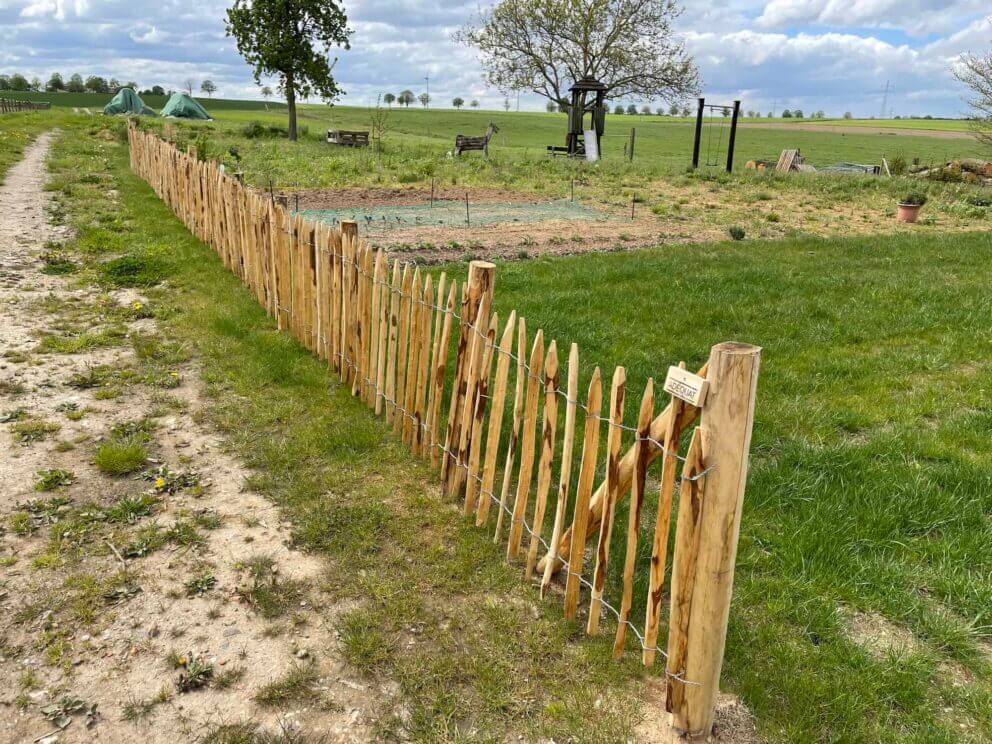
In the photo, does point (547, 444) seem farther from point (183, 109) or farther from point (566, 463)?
point (183, 109)

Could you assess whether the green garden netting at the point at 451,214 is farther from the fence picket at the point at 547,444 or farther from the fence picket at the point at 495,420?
the fence picket at the point at 547,444

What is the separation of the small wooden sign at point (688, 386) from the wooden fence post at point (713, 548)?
2 cm

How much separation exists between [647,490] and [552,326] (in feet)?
8.63

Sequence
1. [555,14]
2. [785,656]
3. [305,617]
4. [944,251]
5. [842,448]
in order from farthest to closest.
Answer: [555,14] → [944,251] → [842,448] → [305,617] → [785,656]

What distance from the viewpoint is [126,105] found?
50.2 meters

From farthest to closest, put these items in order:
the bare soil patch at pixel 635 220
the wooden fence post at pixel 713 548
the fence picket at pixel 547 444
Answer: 1. the bare soil patch at pixel 635 220
2. the fence picket at pixel 547 444
3. the wooden fence post at pixel 713 548

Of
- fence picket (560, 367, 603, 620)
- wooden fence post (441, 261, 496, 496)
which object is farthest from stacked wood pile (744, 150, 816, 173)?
fence picket (560, 367, 603, 620)

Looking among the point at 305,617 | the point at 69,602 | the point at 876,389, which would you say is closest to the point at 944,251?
the point at 876,389

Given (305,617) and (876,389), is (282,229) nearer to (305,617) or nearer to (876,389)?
(305,617)

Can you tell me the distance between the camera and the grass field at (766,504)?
2.60 m

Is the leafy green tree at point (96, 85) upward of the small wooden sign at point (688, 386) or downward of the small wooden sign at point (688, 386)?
upward

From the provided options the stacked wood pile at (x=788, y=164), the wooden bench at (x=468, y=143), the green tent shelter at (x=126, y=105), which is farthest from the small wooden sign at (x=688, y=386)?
the green tent shelter at (x=126, y=105)

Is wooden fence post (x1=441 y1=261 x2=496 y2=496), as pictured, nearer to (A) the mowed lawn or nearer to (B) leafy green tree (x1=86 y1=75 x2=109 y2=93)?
(A) the mowed lawn

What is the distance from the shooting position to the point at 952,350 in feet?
20.3
